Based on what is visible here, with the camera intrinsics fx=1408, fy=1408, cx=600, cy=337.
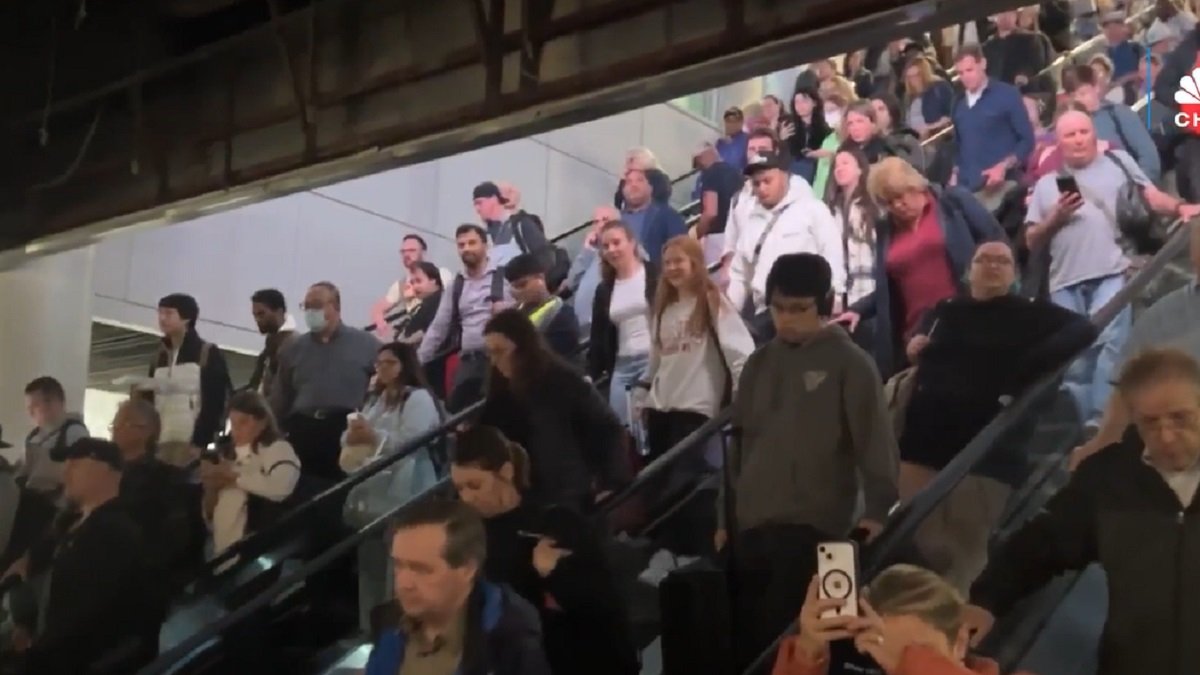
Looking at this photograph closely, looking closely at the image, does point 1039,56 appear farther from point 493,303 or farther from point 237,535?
point 237,535

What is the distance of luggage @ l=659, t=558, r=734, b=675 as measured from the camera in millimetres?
3438

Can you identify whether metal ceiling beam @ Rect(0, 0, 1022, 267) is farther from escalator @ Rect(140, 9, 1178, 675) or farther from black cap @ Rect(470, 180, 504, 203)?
black cap @ Rect(470, 180, 504, 203)

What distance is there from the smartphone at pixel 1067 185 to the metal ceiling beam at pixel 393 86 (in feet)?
4.51

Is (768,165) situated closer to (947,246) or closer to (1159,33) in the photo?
(947,246)

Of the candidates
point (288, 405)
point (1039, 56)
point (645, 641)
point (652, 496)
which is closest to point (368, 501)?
point (288, 405)

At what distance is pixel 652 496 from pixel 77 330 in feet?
7.75

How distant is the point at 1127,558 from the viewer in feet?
9.09

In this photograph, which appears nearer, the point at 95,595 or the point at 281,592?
the point at 95,595

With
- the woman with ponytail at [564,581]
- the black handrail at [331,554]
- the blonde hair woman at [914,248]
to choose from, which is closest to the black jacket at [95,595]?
the black handrail at [331,554]

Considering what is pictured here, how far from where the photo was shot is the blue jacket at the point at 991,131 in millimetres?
5312

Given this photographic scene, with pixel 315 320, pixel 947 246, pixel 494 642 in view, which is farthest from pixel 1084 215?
pixel 315 320

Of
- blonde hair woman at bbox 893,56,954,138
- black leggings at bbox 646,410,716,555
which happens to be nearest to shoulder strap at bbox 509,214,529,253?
blonde hair woman at bbox 893,56,954,138

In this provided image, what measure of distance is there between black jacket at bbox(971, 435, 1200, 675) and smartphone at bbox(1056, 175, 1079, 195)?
1.91m

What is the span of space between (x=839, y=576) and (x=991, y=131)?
125 inches
